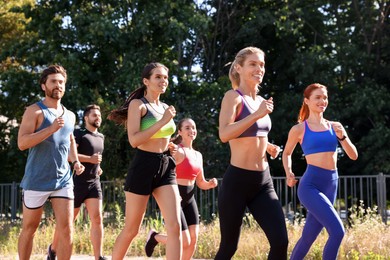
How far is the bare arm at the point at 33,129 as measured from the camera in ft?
20.8

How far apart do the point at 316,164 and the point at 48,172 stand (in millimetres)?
2756

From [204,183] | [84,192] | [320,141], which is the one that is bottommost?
[84,192]

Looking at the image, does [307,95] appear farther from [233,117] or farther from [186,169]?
[233,117]

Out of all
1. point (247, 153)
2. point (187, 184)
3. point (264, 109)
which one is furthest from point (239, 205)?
point (187, 184)

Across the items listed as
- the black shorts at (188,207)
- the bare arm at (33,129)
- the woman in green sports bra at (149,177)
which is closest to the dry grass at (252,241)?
the black shorts at (188,207)

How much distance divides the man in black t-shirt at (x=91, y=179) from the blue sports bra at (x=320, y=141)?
2.88 meters

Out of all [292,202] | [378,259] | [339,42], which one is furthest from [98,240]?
[339,42]

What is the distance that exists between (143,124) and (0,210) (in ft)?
47.4

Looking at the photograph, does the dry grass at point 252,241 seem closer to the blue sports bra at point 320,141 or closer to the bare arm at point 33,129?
the blue sports bra at point 320,141

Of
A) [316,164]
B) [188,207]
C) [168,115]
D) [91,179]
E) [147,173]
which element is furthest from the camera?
[91,179]

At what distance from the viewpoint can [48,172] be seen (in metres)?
6.59

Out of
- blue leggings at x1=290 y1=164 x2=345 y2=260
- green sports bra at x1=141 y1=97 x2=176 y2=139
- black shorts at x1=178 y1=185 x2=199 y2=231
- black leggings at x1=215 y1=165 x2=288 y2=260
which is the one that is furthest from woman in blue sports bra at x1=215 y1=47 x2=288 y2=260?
black shorts at x1=178 y1=185 x2=199 y2=231

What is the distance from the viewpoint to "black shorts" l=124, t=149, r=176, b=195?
651 cm

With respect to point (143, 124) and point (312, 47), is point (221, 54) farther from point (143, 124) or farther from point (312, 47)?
point (143, 124)
